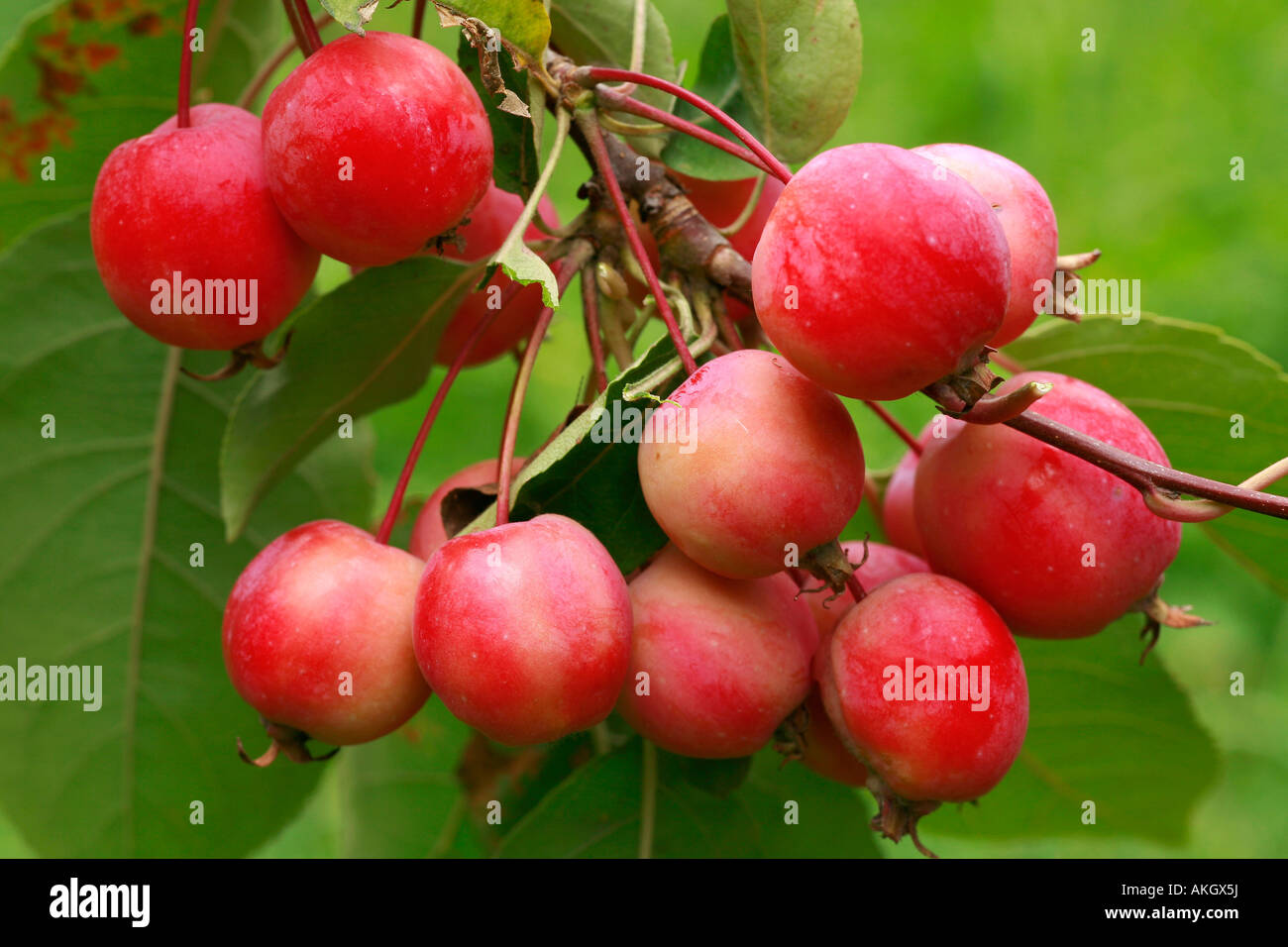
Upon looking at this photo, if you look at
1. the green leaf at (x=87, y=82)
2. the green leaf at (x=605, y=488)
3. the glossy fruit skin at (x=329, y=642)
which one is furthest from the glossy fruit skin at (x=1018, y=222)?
the green leaf at (x=87, y=82)

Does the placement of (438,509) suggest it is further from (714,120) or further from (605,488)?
(714,120)

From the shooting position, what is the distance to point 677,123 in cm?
74

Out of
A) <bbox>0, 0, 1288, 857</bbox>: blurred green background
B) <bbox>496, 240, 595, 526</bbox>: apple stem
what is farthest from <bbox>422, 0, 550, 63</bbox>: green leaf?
<bbox>0, 0, 1288, 857</bbox>: blurred green background

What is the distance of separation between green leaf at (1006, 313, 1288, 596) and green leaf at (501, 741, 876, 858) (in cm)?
43

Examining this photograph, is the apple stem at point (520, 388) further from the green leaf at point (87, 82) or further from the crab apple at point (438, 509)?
the green leaf at point (87, 82)

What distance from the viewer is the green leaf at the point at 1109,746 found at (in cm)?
111

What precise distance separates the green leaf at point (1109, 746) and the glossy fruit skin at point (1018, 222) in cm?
51

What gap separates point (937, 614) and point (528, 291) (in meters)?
0.43

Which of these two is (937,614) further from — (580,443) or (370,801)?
(370,801)

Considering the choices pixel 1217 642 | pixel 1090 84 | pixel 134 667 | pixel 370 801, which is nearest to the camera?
pixel 134 667

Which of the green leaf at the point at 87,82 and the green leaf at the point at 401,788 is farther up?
the green leaf at the point at 87,82

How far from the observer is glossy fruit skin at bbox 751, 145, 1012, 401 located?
23.5 inches
